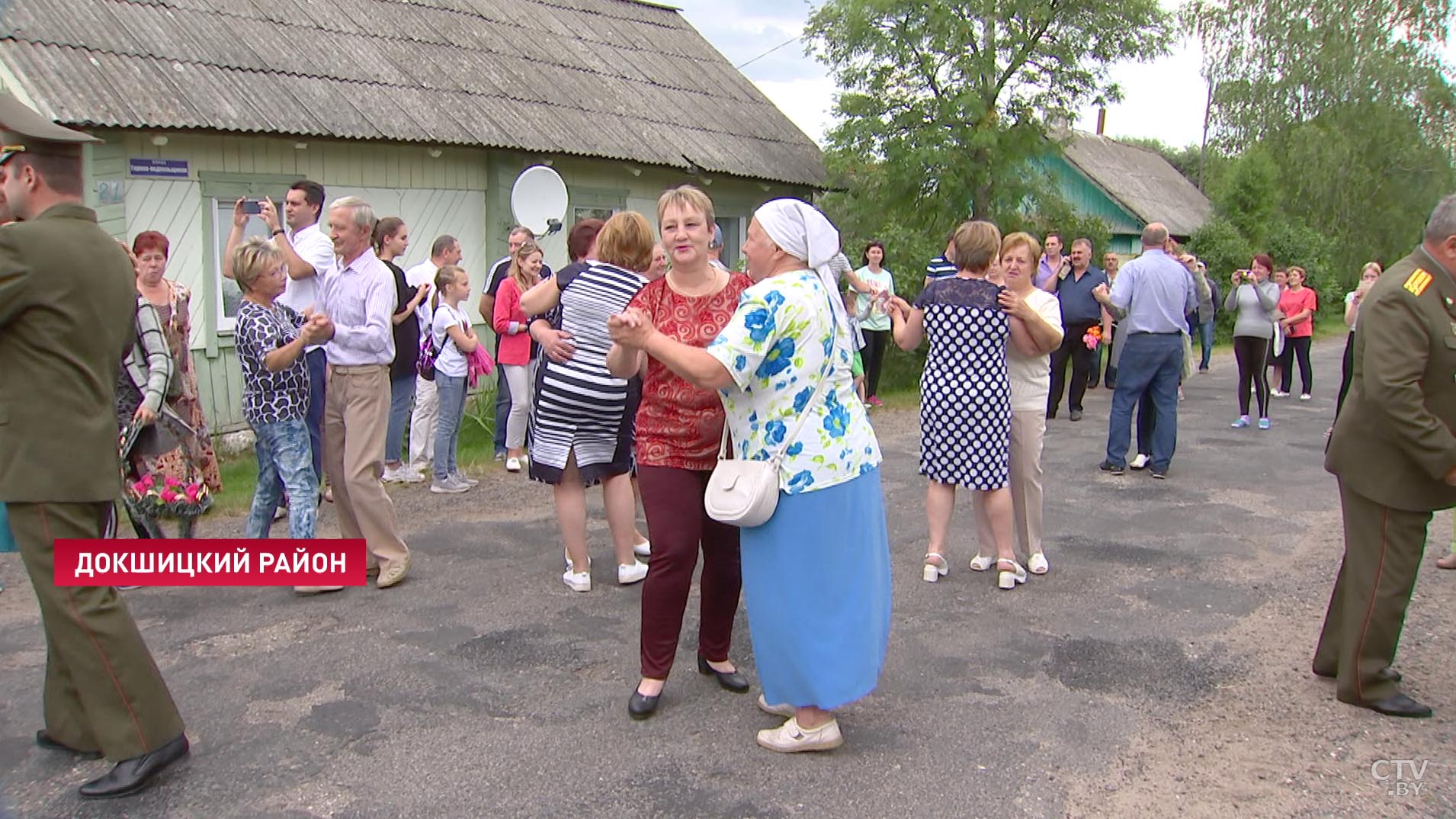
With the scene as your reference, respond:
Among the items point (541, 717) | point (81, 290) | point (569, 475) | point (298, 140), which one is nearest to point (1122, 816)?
point (541, 717)

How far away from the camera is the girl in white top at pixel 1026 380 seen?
18.6ft

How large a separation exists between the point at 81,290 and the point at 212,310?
24.1 ft

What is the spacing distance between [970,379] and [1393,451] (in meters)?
2.02

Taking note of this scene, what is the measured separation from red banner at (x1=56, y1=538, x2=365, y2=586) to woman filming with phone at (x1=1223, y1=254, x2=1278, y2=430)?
9650 mm

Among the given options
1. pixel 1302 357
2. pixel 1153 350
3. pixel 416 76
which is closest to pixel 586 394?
pixel 1153 350

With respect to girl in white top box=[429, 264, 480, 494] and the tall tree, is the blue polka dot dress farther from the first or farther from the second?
the tall tree

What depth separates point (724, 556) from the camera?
167 inches

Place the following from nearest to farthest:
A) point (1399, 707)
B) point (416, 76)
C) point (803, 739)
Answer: point (803, 739), point (1399, 707), point (416, 76)

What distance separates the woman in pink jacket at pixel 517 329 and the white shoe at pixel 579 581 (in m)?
2.67

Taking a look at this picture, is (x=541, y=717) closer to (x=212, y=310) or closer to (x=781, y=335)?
(x=781, y=335)

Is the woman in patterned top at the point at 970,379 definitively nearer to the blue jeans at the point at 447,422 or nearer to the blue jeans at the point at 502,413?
the blue jeans at the point at 447,422

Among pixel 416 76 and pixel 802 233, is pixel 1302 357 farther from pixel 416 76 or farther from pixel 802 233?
pixel 802 233

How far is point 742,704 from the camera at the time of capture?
4.25 meters
